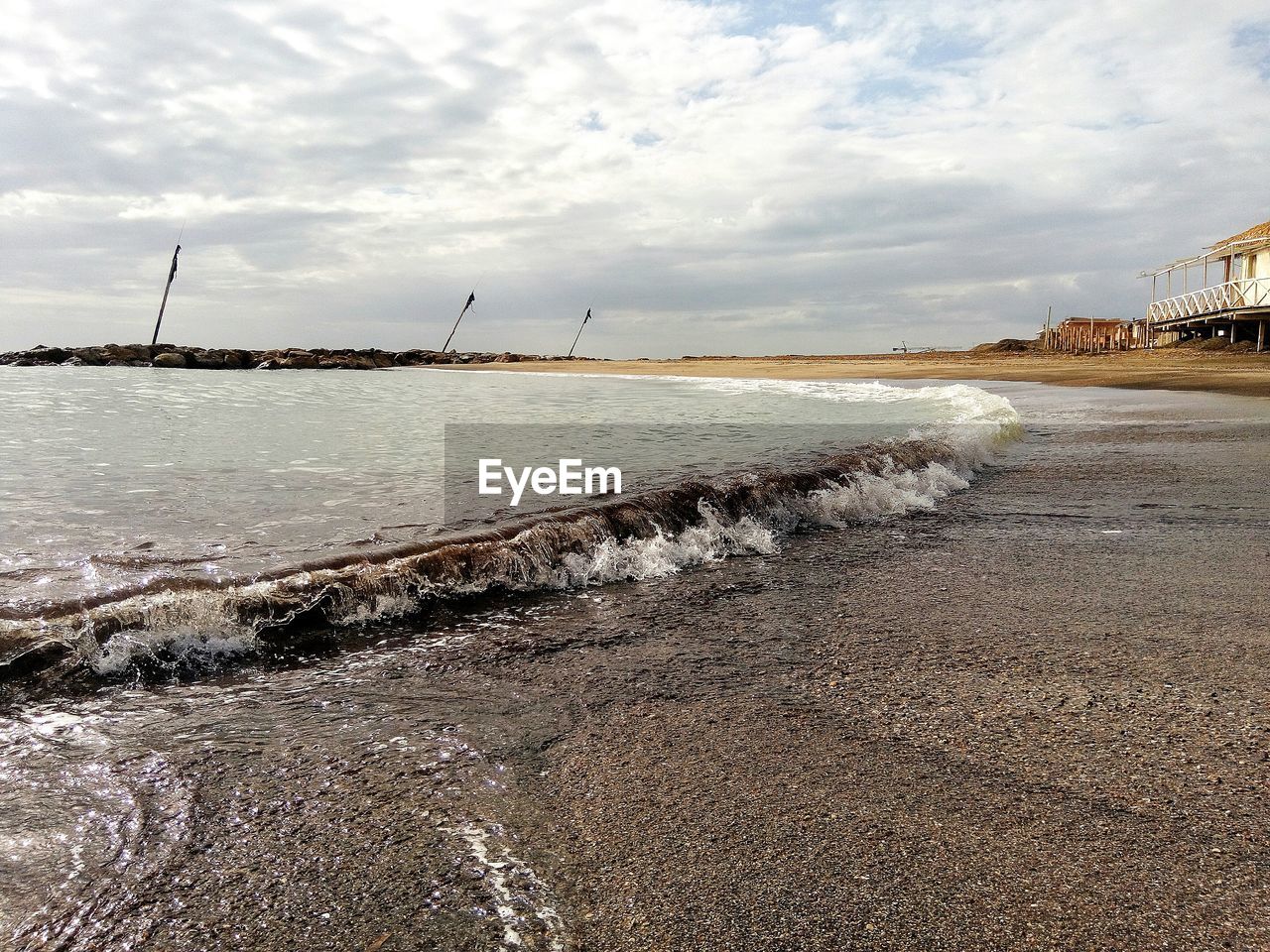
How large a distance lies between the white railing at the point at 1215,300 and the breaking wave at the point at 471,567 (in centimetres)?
3092

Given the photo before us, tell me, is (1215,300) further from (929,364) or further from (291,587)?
(291,587)

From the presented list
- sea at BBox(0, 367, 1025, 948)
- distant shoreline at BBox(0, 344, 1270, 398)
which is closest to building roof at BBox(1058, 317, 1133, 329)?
distant shoreline at BBox(0, 344, 1270, 398)

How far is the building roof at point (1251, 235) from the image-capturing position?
32.9 meters

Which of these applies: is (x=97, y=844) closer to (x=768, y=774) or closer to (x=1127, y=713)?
(x=768, y=774)

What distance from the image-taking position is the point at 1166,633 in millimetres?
3699

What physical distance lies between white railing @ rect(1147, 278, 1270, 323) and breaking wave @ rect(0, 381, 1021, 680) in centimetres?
3092

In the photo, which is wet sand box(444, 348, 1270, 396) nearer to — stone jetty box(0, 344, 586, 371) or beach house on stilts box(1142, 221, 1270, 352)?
beach house on stilts box(1142, 221, 1270, 352)

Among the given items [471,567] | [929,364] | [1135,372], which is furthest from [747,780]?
[929,364]

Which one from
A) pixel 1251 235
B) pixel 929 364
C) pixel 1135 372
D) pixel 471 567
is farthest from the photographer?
pixel 929 364

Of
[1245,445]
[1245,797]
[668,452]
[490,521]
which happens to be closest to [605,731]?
[1245,797]

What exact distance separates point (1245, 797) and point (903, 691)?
1099 millimetres

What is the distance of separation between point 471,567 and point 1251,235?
40.9 meters

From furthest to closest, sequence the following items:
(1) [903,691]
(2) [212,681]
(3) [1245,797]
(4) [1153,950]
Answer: (2) [212,681] < (1) [903,691] < (3) [1245,797] < (4) [1153,950]

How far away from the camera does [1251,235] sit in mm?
33969
